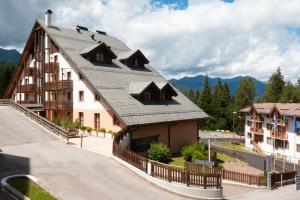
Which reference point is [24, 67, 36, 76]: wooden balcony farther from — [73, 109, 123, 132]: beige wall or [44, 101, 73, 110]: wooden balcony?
[73, 109, 123, 132]: beige wall

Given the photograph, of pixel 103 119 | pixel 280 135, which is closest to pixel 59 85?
pixel 103 119

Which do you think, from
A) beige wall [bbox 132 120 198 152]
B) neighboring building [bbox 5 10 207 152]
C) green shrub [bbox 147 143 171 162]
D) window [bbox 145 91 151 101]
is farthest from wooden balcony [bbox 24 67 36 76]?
green shrub [bbox 147 143 171 162]

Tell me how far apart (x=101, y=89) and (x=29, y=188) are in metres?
16.8

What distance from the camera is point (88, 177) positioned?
18.4 metres

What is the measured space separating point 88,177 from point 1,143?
36.4 ft

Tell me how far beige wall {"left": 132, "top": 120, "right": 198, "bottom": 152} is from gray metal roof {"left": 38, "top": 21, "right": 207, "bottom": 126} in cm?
127

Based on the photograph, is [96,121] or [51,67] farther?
[51,67]

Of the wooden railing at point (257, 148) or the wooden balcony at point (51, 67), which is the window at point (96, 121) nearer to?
the wooden balcony at point (51, 67)

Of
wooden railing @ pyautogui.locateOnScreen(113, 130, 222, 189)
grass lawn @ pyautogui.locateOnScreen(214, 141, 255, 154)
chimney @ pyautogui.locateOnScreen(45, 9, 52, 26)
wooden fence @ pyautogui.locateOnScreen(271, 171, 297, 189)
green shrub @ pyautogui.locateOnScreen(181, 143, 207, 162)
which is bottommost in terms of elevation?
grass lawn @ pyautogui.locateOnScreen(214, 141, 255, 154)

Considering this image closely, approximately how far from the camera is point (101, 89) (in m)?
31.3

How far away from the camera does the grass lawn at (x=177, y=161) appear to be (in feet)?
97.4

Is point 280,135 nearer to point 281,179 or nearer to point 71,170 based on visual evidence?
point 281,179

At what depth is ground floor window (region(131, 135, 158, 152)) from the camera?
98.1 feet

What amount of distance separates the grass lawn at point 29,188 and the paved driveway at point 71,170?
535 millimetres
